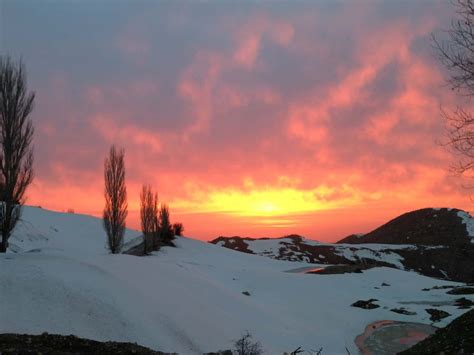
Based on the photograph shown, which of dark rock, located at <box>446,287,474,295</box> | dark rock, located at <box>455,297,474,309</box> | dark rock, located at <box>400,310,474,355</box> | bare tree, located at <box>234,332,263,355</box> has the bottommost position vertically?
dark rock, located at <box>455,297,474,309</box>

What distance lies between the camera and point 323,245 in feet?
217

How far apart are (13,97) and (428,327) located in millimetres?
21640

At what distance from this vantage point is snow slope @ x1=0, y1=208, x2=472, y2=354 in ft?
37.3

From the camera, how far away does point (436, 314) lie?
23.0 m

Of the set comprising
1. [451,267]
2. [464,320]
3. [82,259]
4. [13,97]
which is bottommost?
[451,267]

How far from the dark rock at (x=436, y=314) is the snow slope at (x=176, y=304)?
0.36m

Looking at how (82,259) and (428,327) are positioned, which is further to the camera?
(428,327)

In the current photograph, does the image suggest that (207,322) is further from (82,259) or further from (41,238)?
(41,238)

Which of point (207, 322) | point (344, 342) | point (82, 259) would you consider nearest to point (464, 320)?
point (207, 322)

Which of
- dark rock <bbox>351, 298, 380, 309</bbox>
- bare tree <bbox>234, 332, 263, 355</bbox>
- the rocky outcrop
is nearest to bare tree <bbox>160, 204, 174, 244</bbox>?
dark rock <bbox>351, 298, 380, 309</bbox>

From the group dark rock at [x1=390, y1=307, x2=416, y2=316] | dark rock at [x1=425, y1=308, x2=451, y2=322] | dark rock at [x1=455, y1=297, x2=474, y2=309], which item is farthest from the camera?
dark rock at [x1=455, y1=297, x2=474, y2=309]

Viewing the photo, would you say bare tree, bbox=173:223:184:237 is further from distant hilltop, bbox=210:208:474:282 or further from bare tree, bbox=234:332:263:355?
bare tree, bbox=234:332:263:355

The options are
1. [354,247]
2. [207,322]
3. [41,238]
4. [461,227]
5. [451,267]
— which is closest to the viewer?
[207,322]

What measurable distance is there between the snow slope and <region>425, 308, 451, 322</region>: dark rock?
0.36 meters
